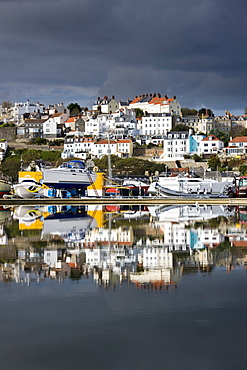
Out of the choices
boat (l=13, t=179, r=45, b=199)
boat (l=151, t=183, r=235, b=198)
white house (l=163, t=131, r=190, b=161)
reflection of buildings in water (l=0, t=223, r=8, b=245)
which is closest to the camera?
reflection of buildings in water (l=0, t=223, r=8, b=245)

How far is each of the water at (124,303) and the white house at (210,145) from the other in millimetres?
73751

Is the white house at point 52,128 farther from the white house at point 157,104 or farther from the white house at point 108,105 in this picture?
the white house at point 157,104

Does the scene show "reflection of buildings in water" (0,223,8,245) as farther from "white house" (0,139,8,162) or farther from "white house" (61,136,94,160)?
"white house" (0,139,8,162)

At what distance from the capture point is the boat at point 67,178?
50.1 m

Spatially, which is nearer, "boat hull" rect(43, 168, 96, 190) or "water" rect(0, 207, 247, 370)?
"water" rect(0, 207, 247, 370)

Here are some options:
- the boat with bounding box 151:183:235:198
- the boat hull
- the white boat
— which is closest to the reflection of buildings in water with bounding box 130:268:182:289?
the boat with bounding box 151:183:235:198

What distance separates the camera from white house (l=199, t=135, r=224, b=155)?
92.8 m

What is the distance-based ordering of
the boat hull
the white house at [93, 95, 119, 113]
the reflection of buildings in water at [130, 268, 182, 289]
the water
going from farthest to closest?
the white house at [93, 95, 119, 113] → the boat hull → the reflection of buildings in water at [130, 268, 182, 289] → the water

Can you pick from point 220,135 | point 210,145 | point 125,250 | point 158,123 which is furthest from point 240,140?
point 125,250

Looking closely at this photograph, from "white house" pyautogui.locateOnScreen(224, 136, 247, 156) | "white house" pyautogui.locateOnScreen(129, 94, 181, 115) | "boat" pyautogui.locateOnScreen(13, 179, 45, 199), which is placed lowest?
"boat" pyautogui.locateOnScreen(13, 179, 45, 199)

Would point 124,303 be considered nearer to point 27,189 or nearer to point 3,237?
point 3,237

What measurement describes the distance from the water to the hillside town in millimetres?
72460

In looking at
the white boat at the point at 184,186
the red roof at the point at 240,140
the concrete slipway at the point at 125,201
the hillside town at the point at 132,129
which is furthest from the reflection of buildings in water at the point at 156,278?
the red roof at the point at 240,140

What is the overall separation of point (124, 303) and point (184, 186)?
4131 centimetres
